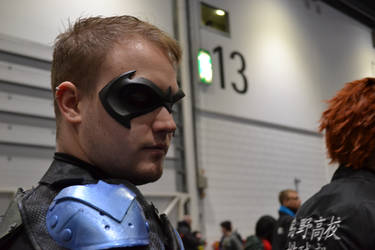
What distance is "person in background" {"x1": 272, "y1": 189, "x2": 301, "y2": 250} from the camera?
4.03 meters

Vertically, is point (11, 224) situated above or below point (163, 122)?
below

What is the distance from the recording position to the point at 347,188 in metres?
1.73

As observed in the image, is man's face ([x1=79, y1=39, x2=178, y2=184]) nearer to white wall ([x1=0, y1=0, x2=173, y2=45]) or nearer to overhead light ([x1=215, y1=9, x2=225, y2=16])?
white wall ([x1=0, y1=0, x2=173, y2=45])

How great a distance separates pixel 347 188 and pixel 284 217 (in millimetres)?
2625

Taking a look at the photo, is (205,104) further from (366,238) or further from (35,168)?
(366,238)

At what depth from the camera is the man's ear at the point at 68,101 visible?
0.95 metres

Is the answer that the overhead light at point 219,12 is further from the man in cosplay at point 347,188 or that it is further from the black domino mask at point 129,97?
the black domino mask at point 129,97

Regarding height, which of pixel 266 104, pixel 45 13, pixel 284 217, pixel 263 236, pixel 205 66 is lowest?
pixel 263 236

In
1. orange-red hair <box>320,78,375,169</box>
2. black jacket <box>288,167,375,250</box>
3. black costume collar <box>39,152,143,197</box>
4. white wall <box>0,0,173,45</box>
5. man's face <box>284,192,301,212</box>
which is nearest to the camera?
black costume collar <box>39,152,143,197</box>

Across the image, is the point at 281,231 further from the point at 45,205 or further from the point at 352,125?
the point at 45,205

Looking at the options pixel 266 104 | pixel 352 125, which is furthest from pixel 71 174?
pixel 266 104

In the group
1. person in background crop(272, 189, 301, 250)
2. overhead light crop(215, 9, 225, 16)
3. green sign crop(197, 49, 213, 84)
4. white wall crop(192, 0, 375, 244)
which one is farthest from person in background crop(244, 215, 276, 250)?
overhead light crop(215, 9, 225, 16)

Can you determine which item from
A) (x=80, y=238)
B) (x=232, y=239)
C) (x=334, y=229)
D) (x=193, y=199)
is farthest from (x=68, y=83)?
(x=193, y=199)

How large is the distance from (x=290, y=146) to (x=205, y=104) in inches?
110
